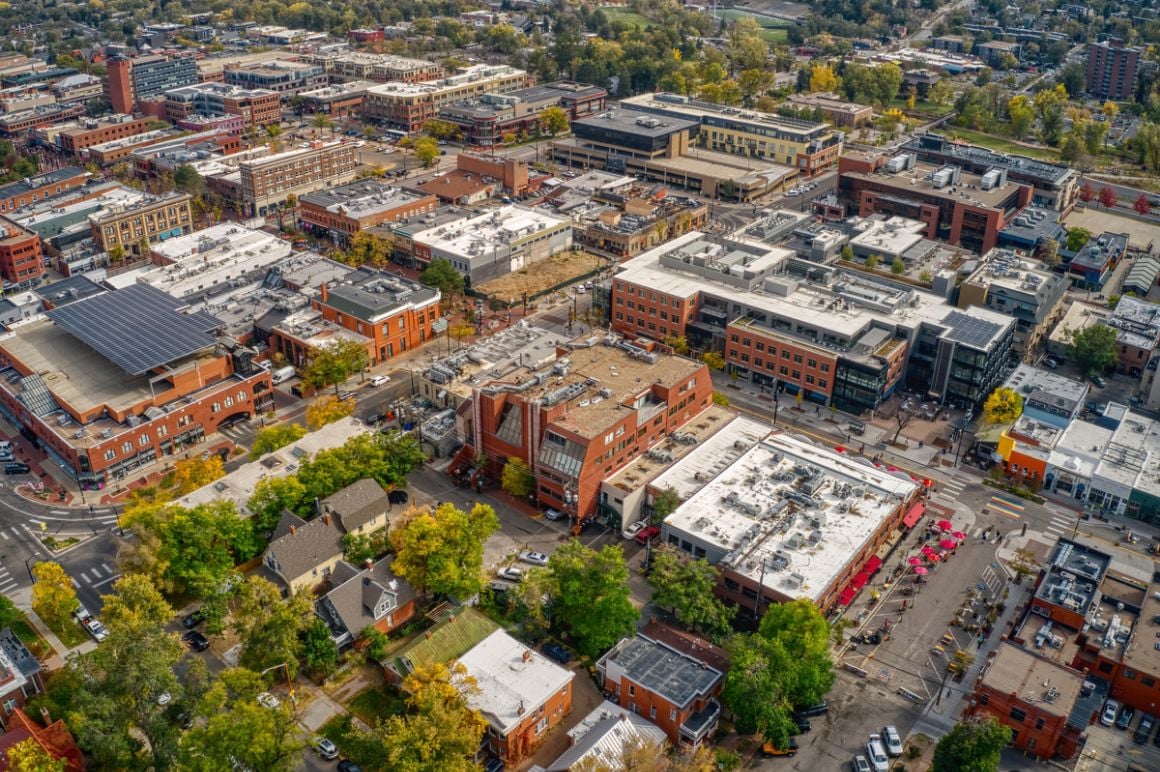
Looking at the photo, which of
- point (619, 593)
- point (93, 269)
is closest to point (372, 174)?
point (93, 269)

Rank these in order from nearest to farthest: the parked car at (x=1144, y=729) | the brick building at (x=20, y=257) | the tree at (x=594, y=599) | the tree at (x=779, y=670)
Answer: the tree at (x=779, y=670) < the parked car at (x=1144, y=729) < the tree at (x=594, y=599) < the brick building at (x=20, y=257)

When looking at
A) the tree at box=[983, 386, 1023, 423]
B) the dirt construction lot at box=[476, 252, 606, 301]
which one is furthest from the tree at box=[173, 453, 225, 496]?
the tree at box=[983, 386, 1023, 423]

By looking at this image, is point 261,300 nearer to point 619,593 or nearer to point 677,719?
point 619,593

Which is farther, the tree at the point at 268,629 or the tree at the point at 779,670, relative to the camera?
the tree at the point at 268,629

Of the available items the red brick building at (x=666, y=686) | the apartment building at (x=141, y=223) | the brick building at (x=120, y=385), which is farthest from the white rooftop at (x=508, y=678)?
the apartment building at (x=141, y=223)

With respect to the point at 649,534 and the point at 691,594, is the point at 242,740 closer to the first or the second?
the point at 691,594

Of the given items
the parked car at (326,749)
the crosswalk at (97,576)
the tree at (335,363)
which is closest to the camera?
the parked car at (326,749)

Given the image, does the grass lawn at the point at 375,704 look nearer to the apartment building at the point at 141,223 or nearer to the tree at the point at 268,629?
the tree at the point at 268,629
